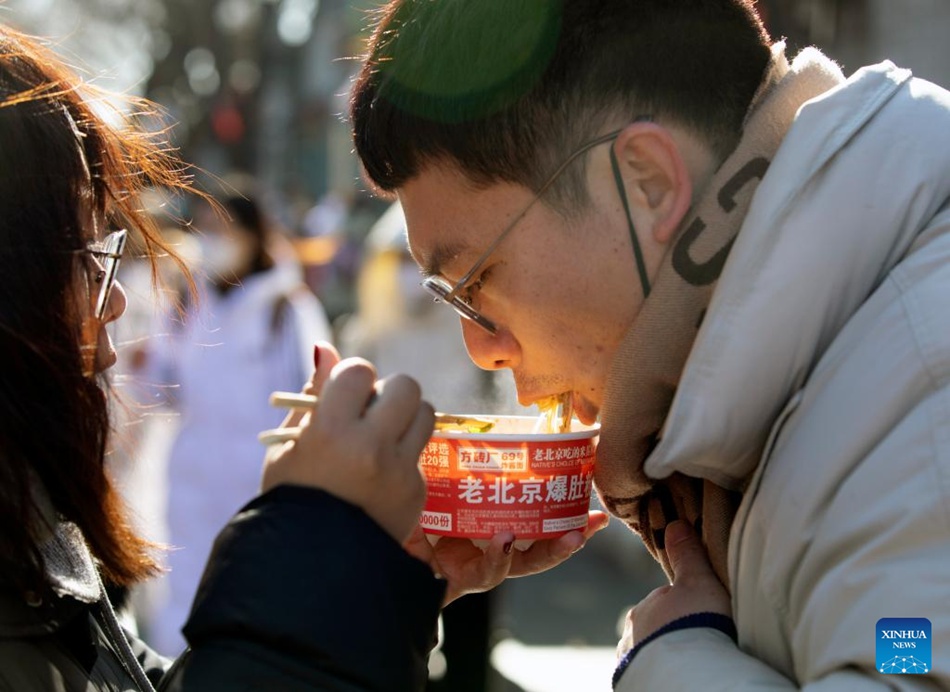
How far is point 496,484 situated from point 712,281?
62cm

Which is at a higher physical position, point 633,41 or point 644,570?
point 633,41

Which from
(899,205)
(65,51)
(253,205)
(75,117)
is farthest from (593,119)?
(253,205)

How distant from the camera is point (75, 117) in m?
1.96

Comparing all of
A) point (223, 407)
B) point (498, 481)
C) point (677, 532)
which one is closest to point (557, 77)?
point (498, 481)

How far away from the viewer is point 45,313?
1.79 m

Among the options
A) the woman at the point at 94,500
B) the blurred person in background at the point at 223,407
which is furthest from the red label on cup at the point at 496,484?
the blurred person in background at the point at 223,407

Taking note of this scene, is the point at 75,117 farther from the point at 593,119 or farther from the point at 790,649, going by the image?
the point at 790,649

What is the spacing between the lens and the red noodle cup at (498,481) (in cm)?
211

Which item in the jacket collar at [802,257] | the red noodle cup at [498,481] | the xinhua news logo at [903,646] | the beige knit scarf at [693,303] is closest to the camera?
the xinhua news logo at [903,646]

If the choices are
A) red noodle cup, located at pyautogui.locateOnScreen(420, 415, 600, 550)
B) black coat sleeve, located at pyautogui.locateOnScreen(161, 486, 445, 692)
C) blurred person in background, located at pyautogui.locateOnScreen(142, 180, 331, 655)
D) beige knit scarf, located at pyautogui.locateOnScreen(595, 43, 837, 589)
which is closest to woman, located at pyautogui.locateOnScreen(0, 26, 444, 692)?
black coat sleeve, located at pyautogui.locateOnScreen(161, 486, 445, 692)

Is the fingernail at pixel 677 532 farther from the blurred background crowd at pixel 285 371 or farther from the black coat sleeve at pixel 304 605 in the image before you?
the blurred background crowd at pixel 285 371

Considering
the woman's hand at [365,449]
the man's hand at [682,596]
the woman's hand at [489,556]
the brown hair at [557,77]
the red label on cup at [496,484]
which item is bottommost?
the woman's hand at [489,556]

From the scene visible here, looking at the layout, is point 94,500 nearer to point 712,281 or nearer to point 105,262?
point 105,262

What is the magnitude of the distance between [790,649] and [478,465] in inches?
28.5
